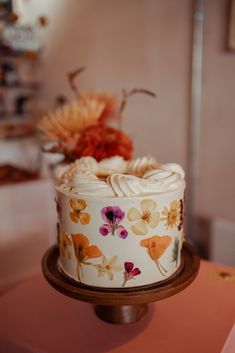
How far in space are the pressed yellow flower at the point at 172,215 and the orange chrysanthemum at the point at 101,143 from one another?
0.27m

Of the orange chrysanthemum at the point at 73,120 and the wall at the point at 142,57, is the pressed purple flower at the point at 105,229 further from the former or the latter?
the wall at the point at 142,57

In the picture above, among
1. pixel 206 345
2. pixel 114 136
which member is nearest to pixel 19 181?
pixel 114 136

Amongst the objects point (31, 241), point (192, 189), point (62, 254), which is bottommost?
point (31, 241)

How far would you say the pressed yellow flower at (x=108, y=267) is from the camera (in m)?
0.66

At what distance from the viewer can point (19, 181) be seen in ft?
6.25

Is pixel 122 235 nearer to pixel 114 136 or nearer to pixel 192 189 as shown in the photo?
pixel 114 136

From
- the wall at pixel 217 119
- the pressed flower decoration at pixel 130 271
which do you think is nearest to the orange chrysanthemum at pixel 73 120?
the pressed flower decoration at pixel 130 271

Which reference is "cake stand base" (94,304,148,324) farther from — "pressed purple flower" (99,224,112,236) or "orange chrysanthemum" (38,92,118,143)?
"orange chrysanthemum" (38,92,118,143)

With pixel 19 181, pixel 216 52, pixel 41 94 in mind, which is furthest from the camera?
pixel 41 94

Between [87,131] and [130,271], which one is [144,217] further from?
[87,131]

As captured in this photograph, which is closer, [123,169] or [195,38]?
[123,169]

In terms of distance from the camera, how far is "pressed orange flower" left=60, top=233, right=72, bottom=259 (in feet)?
2.32

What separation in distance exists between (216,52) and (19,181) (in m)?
1.24

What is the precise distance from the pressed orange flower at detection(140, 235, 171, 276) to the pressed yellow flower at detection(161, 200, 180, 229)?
1.1 inches
